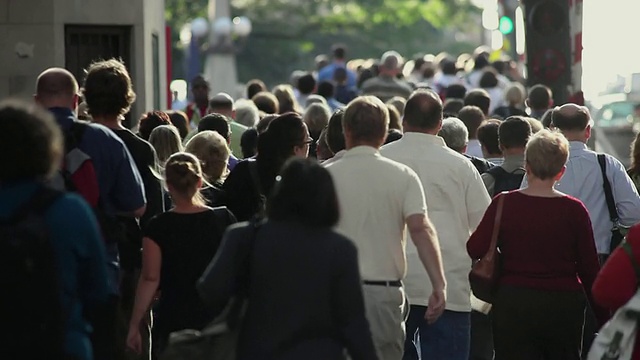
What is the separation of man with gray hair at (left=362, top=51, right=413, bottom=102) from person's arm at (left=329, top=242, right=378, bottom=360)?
13997mm

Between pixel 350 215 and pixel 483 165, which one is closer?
pixel 350 215

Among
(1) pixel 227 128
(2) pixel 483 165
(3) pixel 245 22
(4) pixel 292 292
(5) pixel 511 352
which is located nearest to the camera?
(4) pixel 292 292

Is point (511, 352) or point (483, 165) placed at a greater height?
point (483, 165)

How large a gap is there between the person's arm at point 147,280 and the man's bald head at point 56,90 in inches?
33.6

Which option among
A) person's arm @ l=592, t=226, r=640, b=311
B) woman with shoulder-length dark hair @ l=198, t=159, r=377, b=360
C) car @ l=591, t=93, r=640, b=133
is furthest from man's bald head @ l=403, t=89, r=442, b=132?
car @ l=591, t=93, r=640, b=133

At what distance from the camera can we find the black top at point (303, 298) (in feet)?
22.8

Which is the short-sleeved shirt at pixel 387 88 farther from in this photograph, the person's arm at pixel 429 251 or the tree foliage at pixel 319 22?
the tree foliage at pixel 319 22

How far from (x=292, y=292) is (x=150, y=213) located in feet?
9.81

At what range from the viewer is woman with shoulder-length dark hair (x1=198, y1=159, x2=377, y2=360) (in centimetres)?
695

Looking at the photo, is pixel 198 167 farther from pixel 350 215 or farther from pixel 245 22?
pixel 245 22

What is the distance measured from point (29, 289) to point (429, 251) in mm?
2780

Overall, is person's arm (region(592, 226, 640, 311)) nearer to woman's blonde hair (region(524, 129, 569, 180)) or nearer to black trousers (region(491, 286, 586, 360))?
black trousers (region(491, 286, 586, 360))

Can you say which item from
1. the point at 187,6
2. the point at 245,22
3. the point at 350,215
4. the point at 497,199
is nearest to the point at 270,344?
the point at 350,215

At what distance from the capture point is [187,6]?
64250mm
